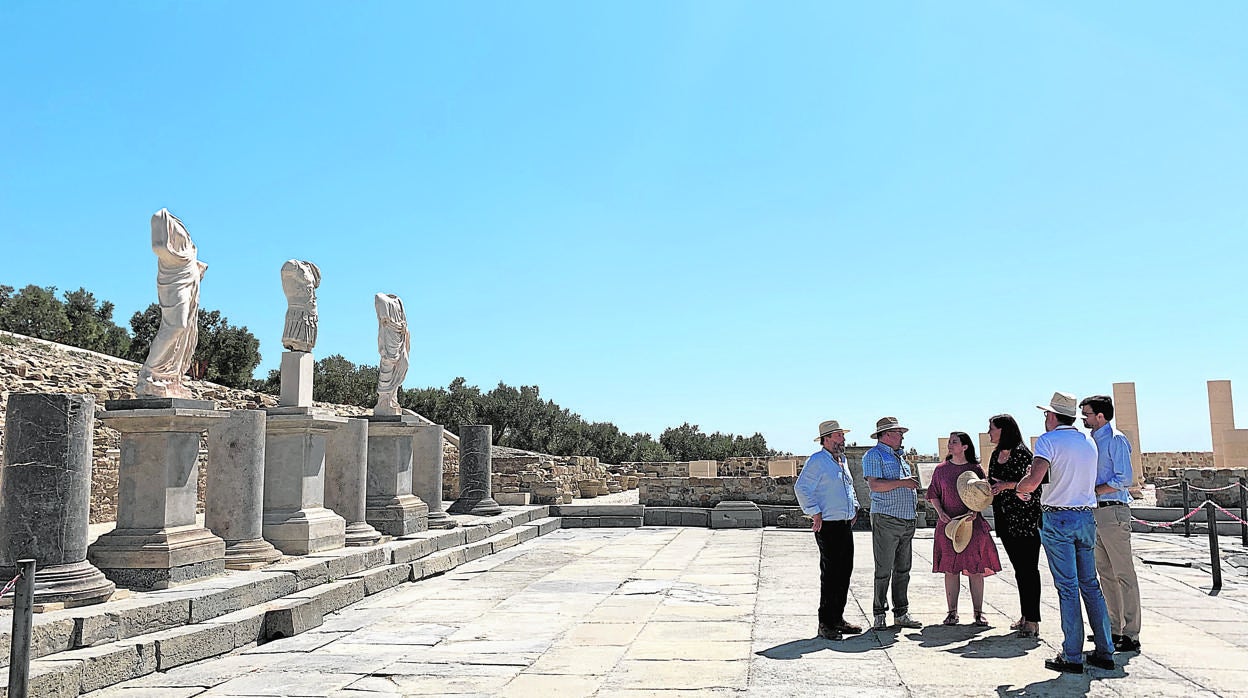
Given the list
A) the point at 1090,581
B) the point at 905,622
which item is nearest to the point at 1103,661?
the point at 1090,581

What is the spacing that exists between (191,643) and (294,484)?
3.63 meters

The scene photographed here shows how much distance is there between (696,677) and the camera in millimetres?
5406

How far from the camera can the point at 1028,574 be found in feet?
20.4

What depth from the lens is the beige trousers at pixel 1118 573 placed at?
5.86 metres

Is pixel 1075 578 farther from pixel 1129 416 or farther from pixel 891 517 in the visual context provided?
pixel 1129 416

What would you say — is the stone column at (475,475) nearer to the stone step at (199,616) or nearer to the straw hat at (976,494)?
the stone step at (199,616)

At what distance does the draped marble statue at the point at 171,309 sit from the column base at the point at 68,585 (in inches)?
75.2

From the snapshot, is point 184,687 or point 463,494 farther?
point 463,494

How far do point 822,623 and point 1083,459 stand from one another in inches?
89.0

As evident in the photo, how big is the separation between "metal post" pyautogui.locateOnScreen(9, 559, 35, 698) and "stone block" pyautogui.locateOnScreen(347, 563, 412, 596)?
4622 mm

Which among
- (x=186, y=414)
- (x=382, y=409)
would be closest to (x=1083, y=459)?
(x=186, y=414)

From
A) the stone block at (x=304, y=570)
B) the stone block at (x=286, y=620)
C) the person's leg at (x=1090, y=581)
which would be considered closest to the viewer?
the person's leg at (x=1090, y=581)

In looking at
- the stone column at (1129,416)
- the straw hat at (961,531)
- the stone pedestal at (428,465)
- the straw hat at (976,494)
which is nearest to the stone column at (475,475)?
the stone pedestal at (428,465)

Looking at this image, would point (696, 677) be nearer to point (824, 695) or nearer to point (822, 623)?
point (824, 695)
